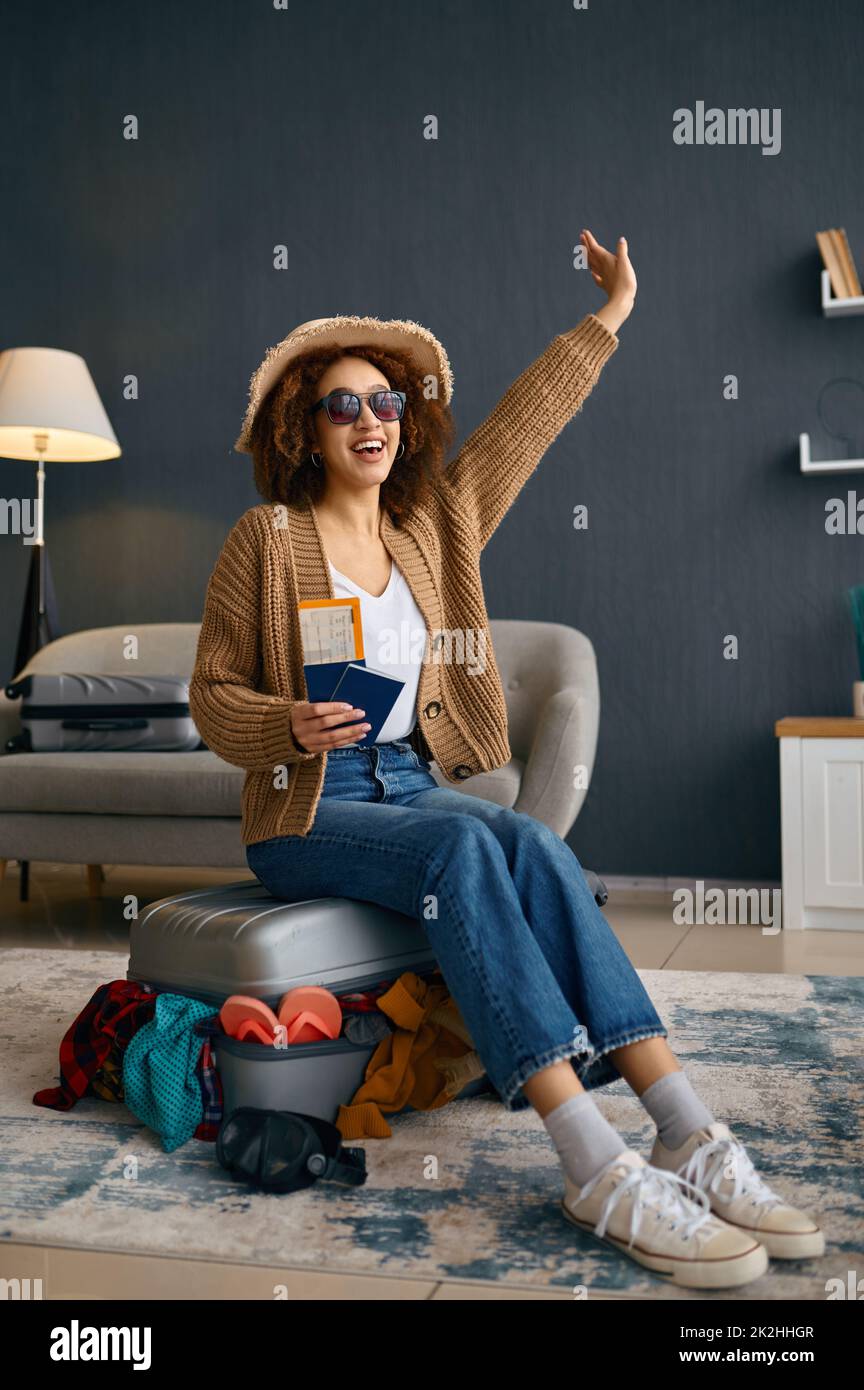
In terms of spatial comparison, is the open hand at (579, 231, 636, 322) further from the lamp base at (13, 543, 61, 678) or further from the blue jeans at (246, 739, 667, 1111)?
the lamp base at (13, 543, 61, 678)

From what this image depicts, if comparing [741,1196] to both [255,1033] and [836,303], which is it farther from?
[836,303]

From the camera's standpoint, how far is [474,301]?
4.03 m

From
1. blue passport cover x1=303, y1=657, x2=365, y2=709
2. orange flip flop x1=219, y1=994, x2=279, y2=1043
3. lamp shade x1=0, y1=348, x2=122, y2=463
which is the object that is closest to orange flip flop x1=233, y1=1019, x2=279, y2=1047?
orange flip flop x1=219, y1=994, x2=279, y2=1043

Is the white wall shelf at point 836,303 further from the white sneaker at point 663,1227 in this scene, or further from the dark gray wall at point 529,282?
the white sneaker at point 663,1227

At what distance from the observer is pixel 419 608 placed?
6.37ft

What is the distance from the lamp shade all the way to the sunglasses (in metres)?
2.26

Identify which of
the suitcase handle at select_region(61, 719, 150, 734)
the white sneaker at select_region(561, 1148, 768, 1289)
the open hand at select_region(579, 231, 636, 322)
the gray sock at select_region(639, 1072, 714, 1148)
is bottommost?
the white sneaker at select_region(561, 1148, 768, 1289)

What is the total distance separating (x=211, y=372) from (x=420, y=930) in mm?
2942

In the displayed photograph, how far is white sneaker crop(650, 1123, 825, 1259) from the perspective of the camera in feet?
4.31

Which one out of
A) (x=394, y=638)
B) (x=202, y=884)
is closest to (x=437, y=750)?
(x=394, y=638)

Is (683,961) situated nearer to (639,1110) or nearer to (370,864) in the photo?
(639,1110)

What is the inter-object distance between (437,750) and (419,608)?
224mm
